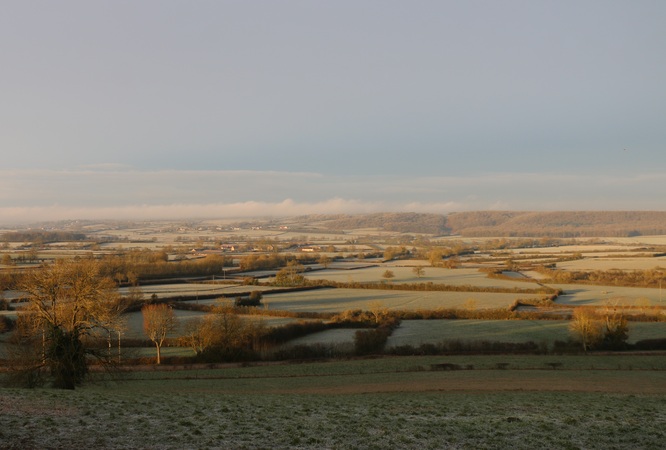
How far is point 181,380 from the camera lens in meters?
27.5

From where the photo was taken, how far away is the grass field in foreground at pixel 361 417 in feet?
41.6

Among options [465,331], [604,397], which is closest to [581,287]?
[465,331]

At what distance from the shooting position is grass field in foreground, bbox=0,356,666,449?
41.6 feet

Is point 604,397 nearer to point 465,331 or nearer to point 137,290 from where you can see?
point 465,331

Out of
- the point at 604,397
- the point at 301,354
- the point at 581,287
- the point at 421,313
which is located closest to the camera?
→ the point at 604,397

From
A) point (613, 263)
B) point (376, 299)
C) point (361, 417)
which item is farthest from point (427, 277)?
point (361, 417)

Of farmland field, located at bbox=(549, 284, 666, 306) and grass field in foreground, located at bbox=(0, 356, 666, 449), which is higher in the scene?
grass field in foreground, located at bbox=(0, 356, 666, 449)

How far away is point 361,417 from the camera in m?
15.7

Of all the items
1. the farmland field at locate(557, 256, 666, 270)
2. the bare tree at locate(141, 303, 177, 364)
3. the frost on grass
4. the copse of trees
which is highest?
the frost on grass

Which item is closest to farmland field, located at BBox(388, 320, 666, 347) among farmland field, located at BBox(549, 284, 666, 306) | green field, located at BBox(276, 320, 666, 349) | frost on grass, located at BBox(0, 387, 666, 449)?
green field, located at BBox(276, 320, 666, 349)

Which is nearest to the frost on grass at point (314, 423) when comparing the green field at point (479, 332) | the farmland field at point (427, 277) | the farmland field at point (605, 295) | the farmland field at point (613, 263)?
the green field at point (479, 332)

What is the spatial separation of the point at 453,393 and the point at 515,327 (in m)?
22.5

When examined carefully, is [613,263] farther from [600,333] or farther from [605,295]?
[600,333]

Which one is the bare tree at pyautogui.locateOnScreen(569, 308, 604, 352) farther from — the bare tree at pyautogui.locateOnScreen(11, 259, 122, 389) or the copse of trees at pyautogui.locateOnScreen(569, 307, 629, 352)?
the bare tree at pyautogui.locateOnScreen(11, 259, 122, 389)
